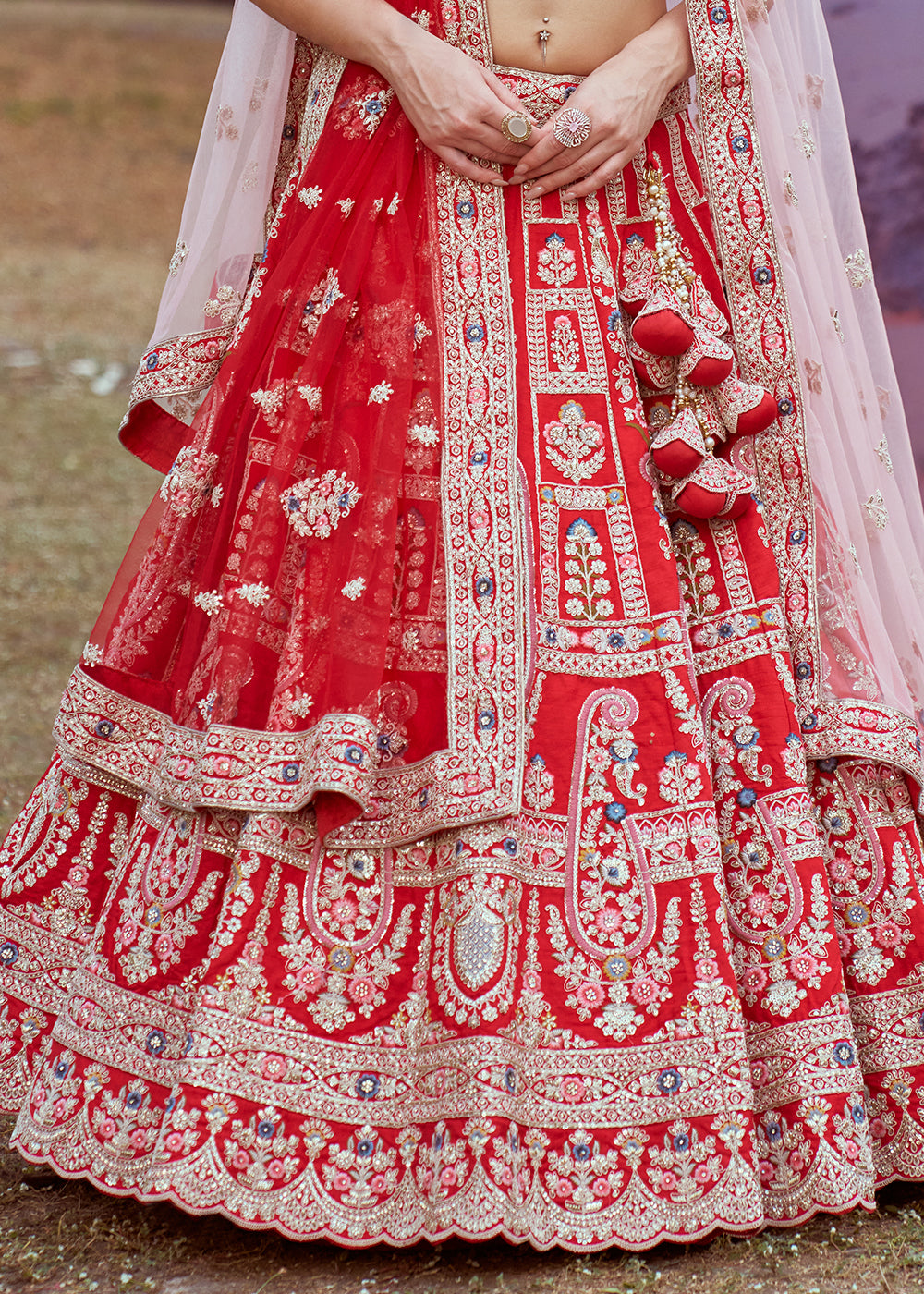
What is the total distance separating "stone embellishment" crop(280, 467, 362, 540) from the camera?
1.97 metres

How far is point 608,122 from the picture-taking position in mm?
2037

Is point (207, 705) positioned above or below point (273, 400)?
below

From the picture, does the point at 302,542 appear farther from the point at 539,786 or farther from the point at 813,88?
the point at 813,88

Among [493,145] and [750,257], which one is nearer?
[493,145]

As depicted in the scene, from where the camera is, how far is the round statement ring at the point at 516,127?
2.00 m

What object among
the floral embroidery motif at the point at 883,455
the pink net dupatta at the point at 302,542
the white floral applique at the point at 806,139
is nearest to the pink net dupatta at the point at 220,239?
the pink net dupatta at the point at 302,542

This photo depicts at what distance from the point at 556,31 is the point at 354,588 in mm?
918

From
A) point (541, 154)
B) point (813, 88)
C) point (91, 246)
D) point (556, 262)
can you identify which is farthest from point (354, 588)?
point (91, 246)

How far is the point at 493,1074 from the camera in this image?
173 cm

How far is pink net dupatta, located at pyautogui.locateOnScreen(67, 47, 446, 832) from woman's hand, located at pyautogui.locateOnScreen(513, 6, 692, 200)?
19cm

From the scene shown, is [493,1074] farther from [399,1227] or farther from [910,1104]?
[910,1104]

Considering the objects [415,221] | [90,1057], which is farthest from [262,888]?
[415,221]

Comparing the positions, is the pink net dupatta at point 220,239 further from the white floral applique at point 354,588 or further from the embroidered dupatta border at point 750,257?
the embroidered dupatta border at point 750,257

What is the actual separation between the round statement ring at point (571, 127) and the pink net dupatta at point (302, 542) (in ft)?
0.72
